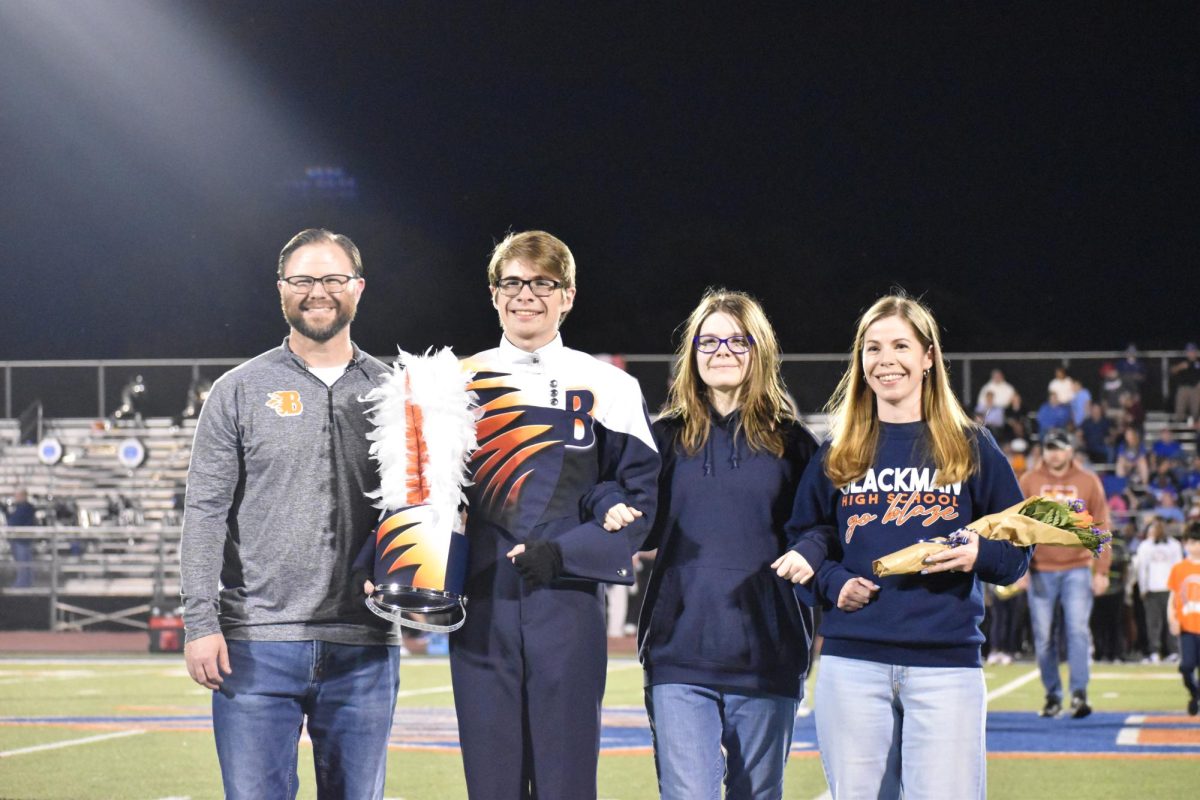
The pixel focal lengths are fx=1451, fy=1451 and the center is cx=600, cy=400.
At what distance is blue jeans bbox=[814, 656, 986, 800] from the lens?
391 cm

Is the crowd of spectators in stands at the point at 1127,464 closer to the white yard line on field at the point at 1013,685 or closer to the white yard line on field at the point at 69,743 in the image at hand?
the white yard line on field at the point at 1013,685

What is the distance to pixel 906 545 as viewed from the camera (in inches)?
159

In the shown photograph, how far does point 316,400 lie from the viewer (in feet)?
14.5

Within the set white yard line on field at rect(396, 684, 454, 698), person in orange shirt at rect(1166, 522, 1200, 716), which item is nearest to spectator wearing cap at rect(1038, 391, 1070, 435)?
person in orange shirt at rect(1166, 522, 1200, 716)

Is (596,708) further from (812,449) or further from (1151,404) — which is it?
(1151,404)

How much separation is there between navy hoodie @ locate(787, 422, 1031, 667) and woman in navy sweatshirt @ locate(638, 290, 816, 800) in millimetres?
178

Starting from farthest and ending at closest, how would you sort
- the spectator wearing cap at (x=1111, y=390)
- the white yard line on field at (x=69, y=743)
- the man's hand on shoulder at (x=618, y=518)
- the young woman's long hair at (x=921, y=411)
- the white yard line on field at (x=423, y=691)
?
the spectator wearing cap at (x=1111, y=390), the white yard line on field at (x=423, y=691), the white yard line on field at (x=69, y=743), the young woman's long hair at (x=921, y=411), the man's hand on shoulder at (x=618, y=518)

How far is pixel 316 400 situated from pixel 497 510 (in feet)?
2.33

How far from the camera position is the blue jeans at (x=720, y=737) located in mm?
4211

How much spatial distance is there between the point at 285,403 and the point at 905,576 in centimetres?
191

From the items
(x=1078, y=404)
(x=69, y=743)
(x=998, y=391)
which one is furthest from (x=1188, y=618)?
(x=1078, y=404)

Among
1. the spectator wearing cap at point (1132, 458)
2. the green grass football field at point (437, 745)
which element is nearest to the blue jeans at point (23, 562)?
the green grass football field at point (437, 745)

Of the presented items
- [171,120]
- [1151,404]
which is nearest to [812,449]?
[1151,404]

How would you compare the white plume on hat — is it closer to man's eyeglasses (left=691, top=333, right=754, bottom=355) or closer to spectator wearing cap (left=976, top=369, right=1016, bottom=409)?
man's eyeglasses (left=691, top=333, right=754, bottom=355)
